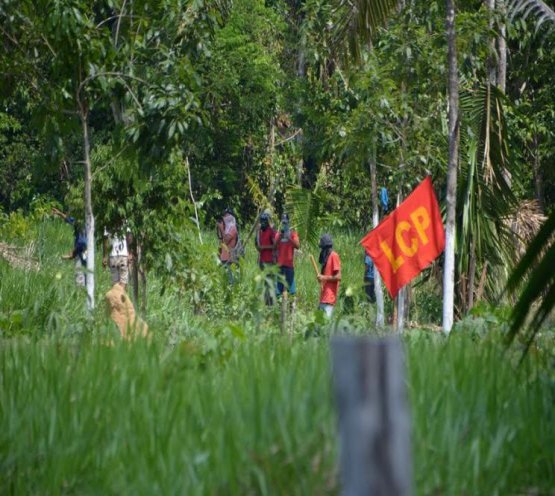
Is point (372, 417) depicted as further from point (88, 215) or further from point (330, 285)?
point (330, 285)

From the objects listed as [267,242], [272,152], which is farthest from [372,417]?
[272,152]

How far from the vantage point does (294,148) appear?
3200cm

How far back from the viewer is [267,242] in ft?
67.0

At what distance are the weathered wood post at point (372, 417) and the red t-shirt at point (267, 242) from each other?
17.6m

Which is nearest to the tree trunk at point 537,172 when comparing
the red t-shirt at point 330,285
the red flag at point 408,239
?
the red t-shirt at point 330,285

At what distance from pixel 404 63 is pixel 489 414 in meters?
12.0

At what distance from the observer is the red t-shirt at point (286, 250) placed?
64.6ft

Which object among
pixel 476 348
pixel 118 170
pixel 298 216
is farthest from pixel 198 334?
pixel 298 216

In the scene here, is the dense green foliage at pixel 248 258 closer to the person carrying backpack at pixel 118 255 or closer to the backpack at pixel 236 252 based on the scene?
the person carrying backpack at pixel 118 255

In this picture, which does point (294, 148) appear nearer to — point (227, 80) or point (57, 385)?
point (227, 80)

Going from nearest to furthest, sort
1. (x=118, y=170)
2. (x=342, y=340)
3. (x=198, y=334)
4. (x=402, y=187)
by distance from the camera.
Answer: (x=342, y=340)
(x=198, y=334)
(x=118, y=170)
(x=402, y=187)

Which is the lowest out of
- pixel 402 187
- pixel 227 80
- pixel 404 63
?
pixel 402 187

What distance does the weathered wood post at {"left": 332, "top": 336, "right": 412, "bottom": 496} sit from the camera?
2.63 meters

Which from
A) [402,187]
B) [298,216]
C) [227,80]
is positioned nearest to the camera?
[402,187]
